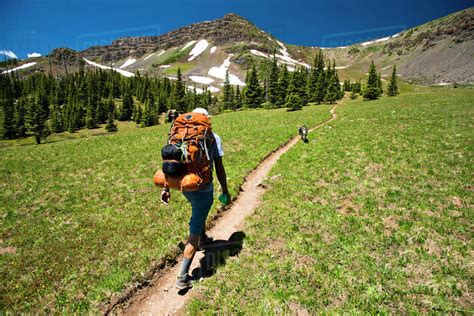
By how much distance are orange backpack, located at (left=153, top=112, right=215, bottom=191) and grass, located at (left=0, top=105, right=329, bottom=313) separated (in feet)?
11.9

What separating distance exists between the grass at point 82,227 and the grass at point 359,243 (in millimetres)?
2887

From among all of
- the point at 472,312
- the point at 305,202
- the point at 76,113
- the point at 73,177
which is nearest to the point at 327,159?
the point at 305,202

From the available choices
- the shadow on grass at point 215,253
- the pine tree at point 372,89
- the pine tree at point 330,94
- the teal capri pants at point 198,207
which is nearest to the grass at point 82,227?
the shadow on grass at point 215,253

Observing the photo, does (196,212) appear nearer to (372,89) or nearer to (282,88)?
(372,89)

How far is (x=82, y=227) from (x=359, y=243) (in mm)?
10826

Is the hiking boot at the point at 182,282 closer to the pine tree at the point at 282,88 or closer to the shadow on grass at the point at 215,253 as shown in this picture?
the shadow on grass at the point at 215,253

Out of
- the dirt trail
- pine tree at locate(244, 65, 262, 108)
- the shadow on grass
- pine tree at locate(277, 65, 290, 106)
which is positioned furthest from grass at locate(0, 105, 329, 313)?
pine tree at locate(244, 65, 262, 108)

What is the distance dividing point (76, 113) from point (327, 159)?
108 meters

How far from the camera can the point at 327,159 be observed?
54.4 ft

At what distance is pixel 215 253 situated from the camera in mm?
7996

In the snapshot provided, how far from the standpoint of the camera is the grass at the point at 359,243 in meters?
5.89

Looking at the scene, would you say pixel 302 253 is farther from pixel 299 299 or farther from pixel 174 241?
pixel 174 241

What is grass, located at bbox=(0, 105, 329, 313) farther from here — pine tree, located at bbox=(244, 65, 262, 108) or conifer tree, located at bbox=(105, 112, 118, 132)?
conifer tree, located at bbox=(105, 112, 118, 132)

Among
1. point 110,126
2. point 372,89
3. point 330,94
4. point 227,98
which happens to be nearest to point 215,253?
point 330,94
